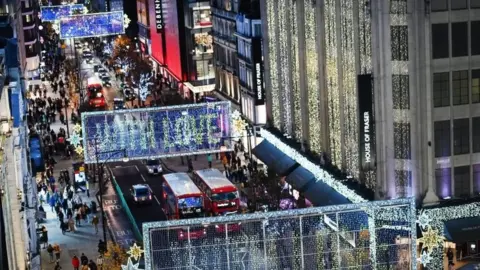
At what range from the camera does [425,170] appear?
54.2 m

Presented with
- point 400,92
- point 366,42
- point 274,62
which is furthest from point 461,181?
point 274,62

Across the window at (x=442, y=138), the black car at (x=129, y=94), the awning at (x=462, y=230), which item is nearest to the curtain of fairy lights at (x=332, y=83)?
the window at (x=442, y=138)

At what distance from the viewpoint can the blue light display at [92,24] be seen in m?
82.1

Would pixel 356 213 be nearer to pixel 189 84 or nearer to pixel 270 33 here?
pixel 270 33

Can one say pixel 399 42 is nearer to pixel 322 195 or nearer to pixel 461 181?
pixel 461 181

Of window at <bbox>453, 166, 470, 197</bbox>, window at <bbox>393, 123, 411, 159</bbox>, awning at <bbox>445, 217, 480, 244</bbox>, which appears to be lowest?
awning at <bbox>445, 217, 480, 244</bbox>

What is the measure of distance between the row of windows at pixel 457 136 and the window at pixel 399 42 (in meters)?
3.78

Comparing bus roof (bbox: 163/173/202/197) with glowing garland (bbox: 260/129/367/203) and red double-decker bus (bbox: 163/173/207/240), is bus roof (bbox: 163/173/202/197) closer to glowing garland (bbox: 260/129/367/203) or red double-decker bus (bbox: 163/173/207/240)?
red double-decker bus (bbox: 163/173/207/240)

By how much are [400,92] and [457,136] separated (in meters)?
3.66

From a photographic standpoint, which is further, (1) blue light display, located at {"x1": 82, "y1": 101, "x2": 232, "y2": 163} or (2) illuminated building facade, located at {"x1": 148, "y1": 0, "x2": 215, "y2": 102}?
(2) illuminated building facade, located at {"x1": 148, "y1": 0, "x2": 215, "y2": 102}

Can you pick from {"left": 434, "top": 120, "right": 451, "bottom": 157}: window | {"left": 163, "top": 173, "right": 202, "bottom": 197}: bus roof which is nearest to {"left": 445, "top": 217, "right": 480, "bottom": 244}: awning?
{"left": 434, "top": 120, "right": 451, "bottom": 157}: window

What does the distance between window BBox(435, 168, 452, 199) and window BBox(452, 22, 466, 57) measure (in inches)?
230

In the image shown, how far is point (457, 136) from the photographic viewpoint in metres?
54.8

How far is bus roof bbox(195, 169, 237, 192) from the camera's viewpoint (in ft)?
214
